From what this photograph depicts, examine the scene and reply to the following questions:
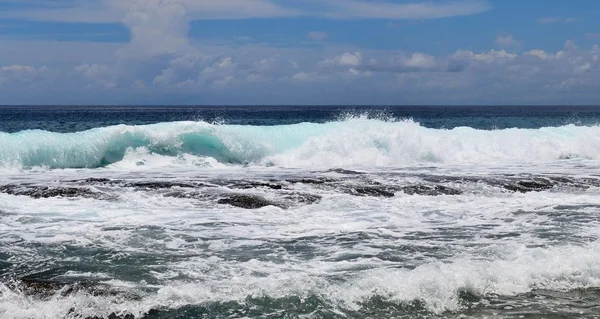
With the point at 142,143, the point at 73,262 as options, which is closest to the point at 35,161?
the point at 142,143

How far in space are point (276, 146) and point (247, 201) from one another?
43.1 feet

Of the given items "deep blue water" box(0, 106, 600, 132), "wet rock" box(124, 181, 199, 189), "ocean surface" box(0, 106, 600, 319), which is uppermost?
"wet rock" box(124, 181, 199, 189)

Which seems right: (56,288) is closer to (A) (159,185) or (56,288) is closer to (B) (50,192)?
(B) (50,192)

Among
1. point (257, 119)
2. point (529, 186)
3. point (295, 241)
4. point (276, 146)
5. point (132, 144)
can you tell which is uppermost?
point (132, 144)

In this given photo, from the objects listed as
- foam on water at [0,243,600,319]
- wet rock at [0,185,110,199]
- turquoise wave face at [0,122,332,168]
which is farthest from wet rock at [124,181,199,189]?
turquoise wave face at [0,122,332,168]

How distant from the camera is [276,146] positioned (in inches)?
1086

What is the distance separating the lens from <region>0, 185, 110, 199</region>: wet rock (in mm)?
15125

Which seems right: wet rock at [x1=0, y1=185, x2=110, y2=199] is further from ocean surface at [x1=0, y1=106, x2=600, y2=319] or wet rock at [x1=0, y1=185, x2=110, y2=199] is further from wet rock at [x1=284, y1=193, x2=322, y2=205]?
wet rock at [x1=284, y1=193, x2=322, y2=205]

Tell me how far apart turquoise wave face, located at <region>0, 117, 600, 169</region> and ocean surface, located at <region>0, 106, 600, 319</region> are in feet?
1.55

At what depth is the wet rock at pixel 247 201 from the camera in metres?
14.3

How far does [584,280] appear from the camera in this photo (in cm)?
862

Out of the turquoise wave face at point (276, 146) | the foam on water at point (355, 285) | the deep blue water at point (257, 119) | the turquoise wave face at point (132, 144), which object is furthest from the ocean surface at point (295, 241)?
the deep blue water at point (257, 119)

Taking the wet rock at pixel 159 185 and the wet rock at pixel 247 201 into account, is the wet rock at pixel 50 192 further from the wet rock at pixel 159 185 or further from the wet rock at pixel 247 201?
the wet rock at pixel 247 201

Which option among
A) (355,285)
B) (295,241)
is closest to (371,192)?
(295,241)
